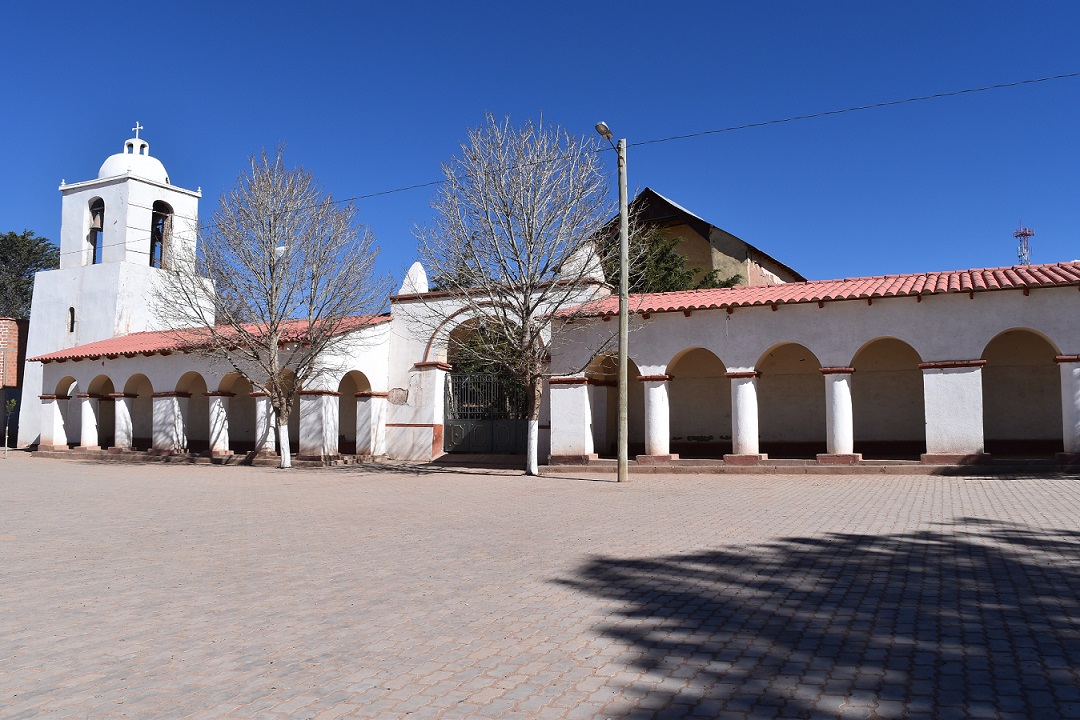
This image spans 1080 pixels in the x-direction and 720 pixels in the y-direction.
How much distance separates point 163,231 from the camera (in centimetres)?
3256

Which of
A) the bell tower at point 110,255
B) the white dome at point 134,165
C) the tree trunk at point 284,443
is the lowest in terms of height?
the tree trunk at point 284,443

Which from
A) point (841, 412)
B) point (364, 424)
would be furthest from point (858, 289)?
point (364, 424)

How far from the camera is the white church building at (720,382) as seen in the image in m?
16.5

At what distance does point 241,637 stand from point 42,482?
14.7 meters

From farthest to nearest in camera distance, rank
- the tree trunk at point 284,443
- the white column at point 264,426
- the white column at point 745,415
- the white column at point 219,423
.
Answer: the white column at point 219,423 → the white column at point 264,426 → the tree trunk at point 284,443 → the white column at point 745,415

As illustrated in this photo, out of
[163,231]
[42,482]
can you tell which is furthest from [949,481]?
[163,231]

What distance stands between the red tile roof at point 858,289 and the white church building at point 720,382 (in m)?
0.07

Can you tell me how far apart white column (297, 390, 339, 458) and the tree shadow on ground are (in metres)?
17.0

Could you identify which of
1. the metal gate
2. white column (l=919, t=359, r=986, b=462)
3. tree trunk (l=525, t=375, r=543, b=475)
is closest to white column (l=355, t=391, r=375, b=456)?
the metal gate

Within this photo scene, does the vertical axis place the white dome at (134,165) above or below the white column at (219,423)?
above

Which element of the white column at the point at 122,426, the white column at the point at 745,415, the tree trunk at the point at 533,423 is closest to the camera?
the tree trunk at the point at 533,423

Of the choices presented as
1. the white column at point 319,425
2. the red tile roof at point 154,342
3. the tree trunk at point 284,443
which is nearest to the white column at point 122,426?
the red tile roof at point 154,342

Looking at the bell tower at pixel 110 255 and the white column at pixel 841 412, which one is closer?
the white column at pixel 841 412

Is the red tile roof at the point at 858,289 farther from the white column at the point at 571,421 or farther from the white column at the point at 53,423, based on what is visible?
the white column at the point at 53,423
